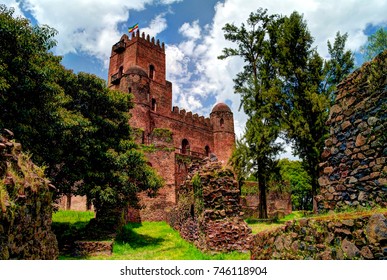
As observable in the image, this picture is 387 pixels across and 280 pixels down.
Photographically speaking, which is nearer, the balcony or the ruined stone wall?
the ruined stone wall

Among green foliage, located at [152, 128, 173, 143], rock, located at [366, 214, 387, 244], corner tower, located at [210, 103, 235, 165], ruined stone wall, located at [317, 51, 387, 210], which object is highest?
corner tower, located at [210, 103, 235, 165]

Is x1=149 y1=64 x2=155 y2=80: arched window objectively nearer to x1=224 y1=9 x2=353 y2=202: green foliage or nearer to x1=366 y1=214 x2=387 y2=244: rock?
x1=224 y1=9 x2=353 y2=202: green foliage

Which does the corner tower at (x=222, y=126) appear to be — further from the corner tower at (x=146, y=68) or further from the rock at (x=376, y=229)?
the rock at (x=376, y=229)

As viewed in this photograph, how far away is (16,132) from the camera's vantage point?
30.7 feet

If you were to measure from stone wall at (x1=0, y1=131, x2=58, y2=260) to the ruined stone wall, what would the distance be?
5.24m

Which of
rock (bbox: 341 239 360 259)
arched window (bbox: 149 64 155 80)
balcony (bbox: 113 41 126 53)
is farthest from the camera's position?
balcony (bbox: 113 41 126 53)

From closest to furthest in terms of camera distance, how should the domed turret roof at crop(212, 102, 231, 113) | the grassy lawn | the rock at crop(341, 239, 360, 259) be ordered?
the rock at crop(341, 239, 360, 259), the grassy lawn, the domed turret roof at crop(212, 102, 231, 113)

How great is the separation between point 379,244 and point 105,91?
1451cm

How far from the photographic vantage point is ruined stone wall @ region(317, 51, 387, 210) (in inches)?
191

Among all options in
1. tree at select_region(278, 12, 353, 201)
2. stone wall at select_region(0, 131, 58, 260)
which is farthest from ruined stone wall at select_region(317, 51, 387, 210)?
tree at select_region(278, 12, 353, 201)

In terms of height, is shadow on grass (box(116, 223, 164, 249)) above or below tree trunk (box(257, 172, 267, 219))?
below

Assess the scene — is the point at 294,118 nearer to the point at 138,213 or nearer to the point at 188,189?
the point at 188,189

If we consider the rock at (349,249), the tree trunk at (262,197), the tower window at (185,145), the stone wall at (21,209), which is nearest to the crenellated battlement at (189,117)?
the tower window at (185,145)

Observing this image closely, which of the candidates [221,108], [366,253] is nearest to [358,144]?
[366,253]
